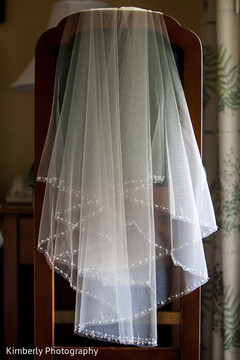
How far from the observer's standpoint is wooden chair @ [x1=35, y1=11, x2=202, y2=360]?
1122 mm

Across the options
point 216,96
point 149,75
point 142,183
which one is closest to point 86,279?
point 142,183

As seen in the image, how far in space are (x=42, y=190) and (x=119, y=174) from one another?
0.22 metres

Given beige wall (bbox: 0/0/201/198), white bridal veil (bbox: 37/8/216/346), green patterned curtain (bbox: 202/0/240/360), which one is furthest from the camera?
beige wall (bbox: 0/0/201/198)

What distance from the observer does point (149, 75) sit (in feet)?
3.56

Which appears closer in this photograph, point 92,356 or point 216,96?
point 92,356

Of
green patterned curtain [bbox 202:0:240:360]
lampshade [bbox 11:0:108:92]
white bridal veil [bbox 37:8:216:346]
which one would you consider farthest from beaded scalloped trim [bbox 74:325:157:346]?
lampshade [bbox 11:0:108:92]

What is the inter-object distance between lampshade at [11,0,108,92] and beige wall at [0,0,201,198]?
223 millimetres

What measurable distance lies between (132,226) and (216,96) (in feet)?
2.22

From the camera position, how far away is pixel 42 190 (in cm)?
116

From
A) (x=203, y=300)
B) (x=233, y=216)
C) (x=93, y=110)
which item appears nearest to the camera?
(x=93, y=110)

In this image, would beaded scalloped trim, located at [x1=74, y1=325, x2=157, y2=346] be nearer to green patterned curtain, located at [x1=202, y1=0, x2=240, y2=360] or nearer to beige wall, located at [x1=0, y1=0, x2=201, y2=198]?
green patterned curtain, located at [x1=202, y1=0, x2=240, y2=360]

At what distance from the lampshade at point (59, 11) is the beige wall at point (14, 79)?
8.8 inches

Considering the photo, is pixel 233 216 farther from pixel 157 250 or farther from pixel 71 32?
pixel 71 32

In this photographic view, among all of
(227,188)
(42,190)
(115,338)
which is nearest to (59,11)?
(42,190)
